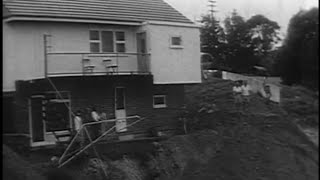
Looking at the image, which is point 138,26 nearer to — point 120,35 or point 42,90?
point 120,35

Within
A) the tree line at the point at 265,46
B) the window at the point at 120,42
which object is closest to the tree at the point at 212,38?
the tree line at the point at 265,46

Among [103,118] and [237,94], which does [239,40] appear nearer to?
[237,94]

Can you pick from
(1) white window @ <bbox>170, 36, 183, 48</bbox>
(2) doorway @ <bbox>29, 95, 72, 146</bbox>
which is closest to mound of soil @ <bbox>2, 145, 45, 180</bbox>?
(2) doorway @ <bbox>29, 95, 72, 146</bbox>

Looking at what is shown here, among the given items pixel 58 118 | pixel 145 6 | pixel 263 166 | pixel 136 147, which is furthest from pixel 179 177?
pixel 145 6

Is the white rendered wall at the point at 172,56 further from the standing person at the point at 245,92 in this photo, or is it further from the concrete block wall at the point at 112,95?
the standing person at the point at 245,92

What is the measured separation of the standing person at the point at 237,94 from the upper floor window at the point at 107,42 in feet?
1.58

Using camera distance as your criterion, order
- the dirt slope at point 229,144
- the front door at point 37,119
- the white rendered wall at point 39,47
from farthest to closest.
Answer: the front door at point 37,119, the white rendered wall at point 39,47, the dirt slope at point 229,144

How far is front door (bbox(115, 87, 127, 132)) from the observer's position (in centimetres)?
231

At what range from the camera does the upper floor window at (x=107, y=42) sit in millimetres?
2248

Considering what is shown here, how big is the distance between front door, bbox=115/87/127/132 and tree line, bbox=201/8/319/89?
0.39 meters

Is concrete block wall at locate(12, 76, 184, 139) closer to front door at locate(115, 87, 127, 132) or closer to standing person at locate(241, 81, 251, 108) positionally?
front door at locate(115, 87, 127, 132)

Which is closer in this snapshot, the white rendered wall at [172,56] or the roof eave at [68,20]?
the roof eave at [68,20]

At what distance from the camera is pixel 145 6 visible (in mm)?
2355

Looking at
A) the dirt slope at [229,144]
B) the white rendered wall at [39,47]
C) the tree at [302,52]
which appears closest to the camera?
the tree at [302,52]
